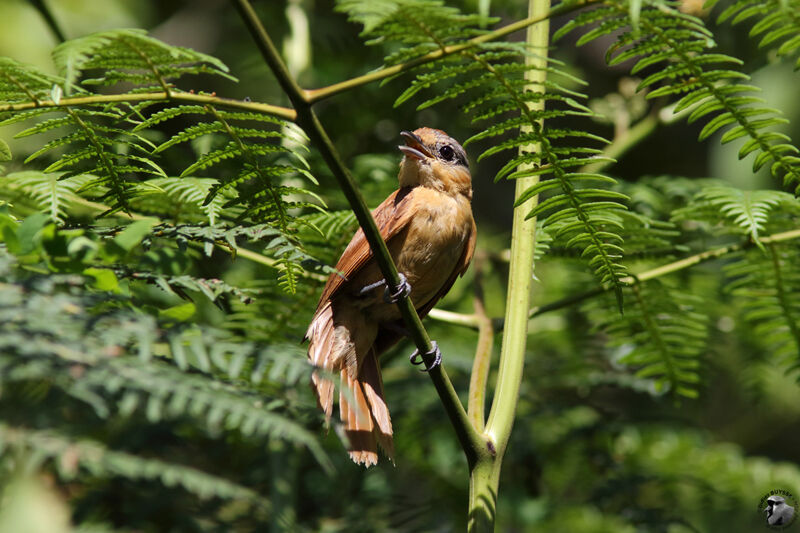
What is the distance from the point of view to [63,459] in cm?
124

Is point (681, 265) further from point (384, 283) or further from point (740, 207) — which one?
point (384, 283)

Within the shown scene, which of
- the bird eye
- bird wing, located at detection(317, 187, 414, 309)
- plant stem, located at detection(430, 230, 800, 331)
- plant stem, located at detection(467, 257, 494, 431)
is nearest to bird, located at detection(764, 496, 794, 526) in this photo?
plant stem, located at detection(430, 230, 800, 331)

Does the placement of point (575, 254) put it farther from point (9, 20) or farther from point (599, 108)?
point (9, 20)

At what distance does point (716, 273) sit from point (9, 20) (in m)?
3.31

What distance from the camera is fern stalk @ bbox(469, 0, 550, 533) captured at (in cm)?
155

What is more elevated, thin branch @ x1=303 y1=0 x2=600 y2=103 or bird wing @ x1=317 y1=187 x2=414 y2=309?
thin branch @ x1=303 y1=0 x2=600 y2=103

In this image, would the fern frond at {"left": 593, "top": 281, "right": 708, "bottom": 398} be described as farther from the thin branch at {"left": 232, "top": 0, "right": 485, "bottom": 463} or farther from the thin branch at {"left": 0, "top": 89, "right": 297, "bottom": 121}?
the thin branch at {"left": 0, "top": 89, "right": 297, "bottom": 121}

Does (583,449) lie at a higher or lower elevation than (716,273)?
lower

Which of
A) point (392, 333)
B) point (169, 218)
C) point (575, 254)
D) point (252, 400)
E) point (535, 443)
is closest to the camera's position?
point (252, 400)

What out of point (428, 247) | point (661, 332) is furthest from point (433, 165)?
point (661, 332)

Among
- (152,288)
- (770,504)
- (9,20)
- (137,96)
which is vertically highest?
(9,20)

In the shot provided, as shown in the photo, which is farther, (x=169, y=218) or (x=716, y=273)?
(x=716, y=273)

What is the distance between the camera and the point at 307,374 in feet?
3.81

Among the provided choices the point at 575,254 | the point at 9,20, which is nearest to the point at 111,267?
the point at 575,254
